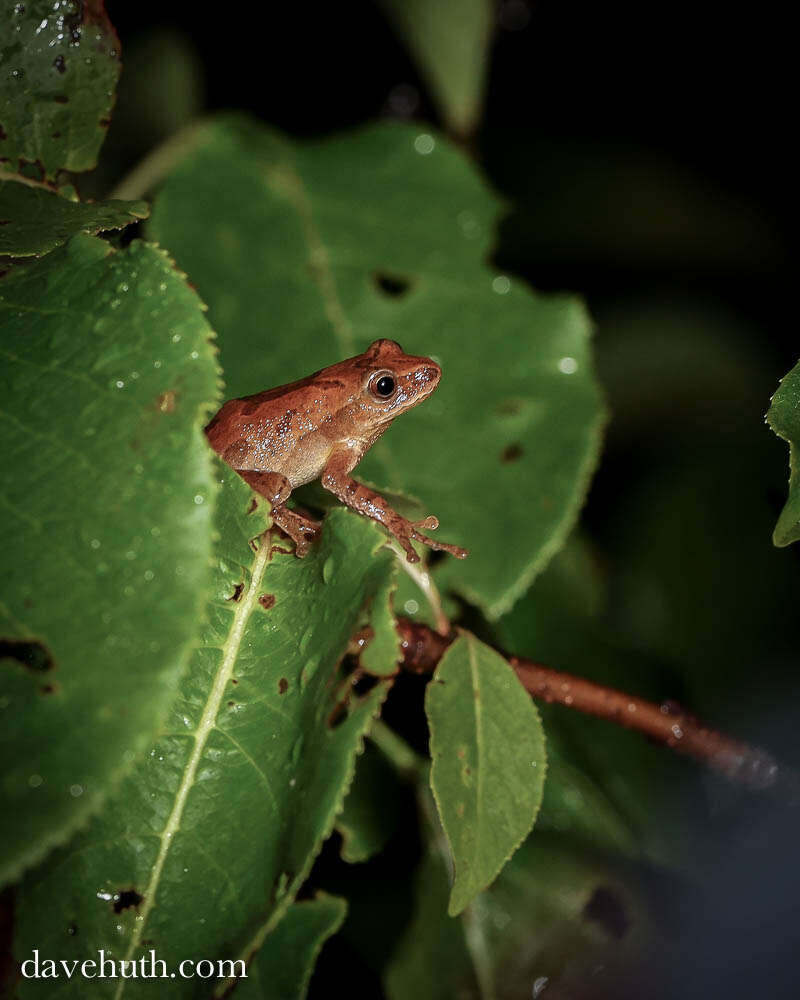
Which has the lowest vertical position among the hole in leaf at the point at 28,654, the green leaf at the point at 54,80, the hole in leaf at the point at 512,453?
the hole in leaf at the point at 512,453

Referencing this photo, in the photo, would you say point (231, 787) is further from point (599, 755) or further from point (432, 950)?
point (599, 755)

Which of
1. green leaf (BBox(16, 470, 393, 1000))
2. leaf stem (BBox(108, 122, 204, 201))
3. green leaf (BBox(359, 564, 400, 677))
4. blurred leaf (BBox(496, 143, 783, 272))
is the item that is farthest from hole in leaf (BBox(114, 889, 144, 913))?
blurred leaf (BBox(496, 143, 783, 272))

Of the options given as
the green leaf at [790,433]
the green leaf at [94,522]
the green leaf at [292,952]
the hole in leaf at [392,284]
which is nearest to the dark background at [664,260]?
→ the hole in leaf at [392,284]

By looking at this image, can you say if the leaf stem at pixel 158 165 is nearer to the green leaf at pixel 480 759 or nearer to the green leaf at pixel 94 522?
the green leaf at pixel 94 522

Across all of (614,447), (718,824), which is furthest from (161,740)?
(614,447)

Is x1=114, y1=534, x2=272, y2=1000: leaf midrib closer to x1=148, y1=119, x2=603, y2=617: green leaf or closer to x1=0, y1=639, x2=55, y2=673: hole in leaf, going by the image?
x1=0, y1=639, x2=55, y2=673: hole in leaf

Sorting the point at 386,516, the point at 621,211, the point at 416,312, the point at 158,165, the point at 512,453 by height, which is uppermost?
the point at 158,165

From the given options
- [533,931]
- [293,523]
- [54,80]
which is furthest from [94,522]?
[533,931]
